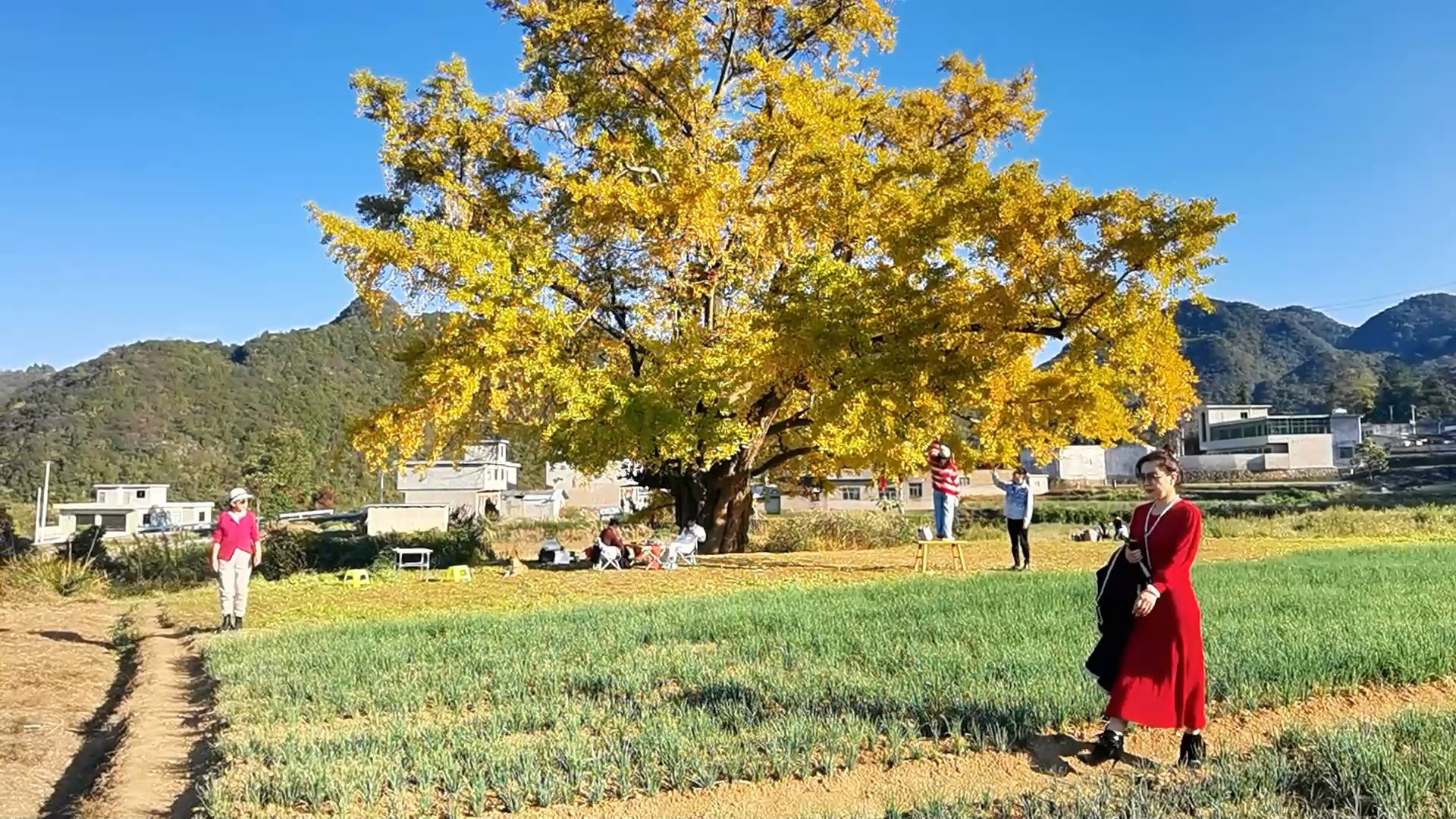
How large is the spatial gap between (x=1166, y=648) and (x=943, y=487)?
10.5m

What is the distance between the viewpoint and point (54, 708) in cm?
818

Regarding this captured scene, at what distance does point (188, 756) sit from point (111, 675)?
4.69m

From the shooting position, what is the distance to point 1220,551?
18016mm

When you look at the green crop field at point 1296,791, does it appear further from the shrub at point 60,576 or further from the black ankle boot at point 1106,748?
the shrub at point 60,576

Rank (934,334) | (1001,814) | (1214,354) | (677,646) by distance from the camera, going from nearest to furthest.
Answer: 1. (1001,814)
2. (677,646)
3. (934,334)
4. (1214,354)

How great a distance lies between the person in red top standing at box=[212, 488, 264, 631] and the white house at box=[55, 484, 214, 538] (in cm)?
4859

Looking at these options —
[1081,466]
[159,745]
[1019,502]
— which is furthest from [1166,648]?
[1081,466]

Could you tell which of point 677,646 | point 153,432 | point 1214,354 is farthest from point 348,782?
point 1214,354

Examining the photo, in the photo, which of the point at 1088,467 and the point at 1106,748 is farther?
the point at 1088,467

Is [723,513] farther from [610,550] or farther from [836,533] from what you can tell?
[836,533]

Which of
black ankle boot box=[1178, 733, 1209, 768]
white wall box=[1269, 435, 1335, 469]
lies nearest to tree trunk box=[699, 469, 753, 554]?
black ankle boot box=[1178, 733, 1209, 768]

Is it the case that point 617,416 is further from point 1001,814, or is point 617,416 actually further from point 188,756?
point 1001,814

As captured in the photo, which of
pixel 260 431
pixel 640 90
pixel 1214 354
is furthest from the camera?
pixel 1214 354

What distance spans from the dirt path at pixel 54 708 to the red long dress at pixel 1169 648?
18.1 feet
